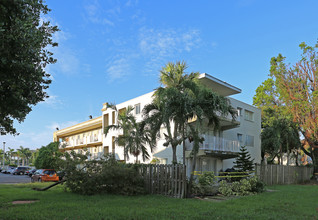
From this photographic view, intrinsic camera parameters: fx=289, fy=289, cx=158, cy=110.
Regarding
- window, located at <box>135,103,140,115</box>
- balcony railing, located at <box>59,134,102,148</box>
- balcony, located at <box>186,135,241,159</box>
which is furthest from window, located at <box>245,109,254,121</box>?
balcony railing, located at <box>59,134,102,148</box>

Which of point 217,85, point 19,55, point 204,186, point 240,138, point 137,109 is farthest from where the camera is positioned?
point 240,138

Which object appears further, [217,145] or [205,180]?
[217,145]

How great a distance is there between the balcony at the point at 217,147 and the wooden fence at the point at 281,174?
269 cm

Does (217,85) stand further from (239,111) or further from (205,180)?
(205,180)

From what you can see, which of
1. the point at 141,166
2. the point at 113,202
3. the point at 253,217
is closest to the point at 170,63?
the point at 141,166

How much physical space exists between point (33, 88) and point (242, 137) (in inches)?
1048

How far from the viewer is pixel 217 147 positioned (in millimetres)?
24781

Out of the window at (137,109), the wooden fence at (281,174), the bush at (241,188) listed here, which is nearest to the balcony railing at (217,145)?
the wooden fence at (281,174)

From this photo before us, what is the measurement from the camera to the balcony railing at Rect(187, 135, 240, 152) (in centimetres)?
→ 2393

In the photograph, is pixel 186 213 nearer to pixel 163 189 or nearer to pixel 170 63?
pixel 163 189

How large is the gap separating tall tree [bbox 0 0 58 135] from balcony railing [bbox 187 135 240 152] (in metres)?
16.8

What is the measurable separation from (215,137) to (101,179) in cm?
1256

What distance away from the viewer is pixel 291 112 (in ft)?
101

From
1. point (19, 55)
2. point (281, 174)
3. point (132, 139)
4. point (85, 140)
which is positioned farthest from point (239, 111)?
point (19, 55)
